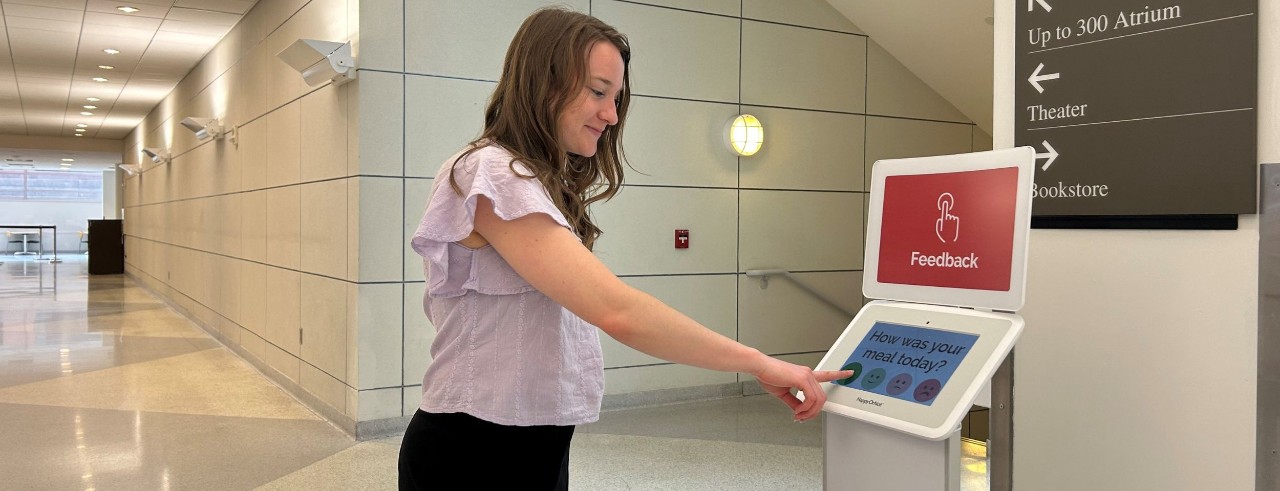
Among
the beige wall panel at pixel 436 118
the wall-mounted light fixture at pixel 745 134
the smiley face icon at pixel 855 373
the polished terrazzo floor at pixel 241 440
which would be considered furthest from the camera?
the wall-mounted light fixture at pixel 745 134

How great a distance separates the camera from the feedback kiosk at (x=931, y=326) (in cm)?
152

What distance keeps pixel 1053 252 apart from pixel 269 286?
226 inches

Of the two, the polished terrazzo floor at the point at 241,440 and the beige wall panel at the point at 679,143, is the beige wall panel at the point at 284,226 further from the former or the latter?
the beige wall panel at the point at 679,143

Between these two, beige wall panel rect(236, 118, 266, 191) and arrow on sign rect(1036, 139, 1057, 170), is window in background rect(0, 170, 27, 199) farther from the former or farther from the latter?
arrow on sign rect(1036, 139, 1057, 170)

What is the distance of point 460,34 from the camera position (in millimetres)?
5098

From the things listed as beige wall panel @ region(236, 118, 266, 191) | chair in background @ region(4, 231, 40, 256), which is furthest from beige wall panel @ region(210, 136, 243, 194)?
chair in background @ region(4, 231, 40, 256)

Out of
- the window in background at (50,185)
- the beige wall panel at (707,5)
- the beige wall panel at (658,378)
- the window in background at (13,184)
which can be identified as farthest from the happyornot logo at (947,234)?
the window in background at (13,184)

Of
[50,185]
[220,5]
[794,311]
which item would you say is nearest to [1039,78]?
[794,311]

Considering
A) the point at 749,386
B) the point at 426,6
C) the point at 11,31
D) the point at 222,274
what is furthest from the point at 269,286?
the point at 11,31

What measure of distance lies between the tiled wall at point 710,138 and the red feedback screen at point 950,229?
353 cm

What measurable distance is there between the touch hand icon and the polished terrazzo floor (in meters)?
2.54

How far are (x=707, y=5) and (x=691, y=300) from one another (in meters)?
1.87

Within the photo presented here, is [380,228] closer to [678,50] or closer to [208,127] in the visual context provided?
[678,50]

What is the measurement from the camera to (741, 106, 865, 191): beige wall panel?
613 cm
